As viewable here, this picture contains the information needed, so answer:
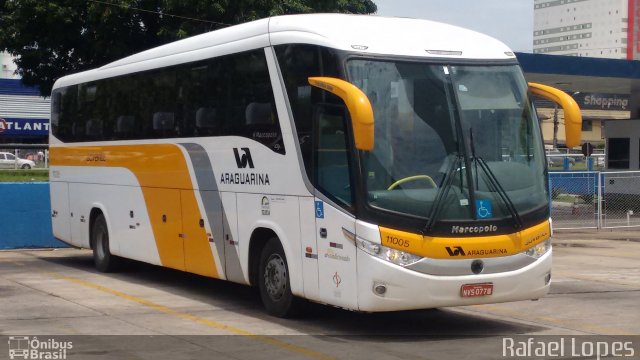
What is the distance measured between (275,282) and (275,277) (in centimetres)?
6

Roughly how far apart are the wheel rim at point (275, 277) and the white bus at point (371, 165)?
0.02 m

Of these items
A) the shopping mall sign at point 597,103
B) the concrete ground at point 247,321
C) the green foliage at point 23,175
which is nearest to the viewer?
the concrete ground at point 247,321

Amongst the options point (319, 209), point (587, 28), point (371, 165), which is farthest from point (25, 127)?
point (587, 28)

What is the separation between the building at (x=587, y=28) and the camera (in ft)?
480

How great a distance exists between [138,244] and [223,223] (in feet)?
10.7

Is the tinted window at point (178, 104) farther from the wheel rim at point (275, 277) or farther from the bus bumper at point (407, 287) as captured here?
the bus bumper at point (407, 287)

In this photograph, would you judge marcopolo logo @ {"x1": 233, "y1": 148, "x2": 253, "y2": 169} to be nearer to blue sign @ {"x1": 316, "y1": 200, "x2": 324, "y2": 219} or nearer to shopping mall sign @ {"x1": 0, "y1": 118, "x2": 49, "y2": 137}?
blue sign @ {"x1": 316, "y1": 200, "x2": 324, "y2": 219}

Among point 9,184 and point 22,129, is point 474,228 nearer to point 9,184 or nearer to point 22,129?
point 9,184

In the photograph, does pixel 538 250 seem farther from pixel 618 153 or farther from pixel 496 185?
pixel 618 153

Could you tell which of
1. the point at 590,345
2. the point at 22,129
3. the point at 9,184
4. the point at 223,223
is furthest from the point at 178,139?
the point at 22,129

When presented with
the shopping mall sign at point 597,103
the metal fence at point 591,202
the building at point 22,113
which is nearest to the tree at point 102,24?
the metal fence at point 591,202

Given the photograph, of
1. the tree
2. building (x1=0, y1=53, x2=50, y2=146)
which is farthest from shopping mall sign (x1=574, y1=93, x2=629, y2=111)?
building (x1=0, y1=53, x2=50, y2=146)

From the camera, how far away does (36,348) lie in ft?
31.5

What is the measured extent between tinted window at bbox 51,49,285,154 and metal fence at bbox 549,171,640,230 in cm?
1437
